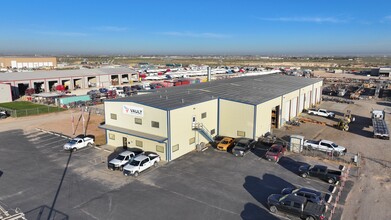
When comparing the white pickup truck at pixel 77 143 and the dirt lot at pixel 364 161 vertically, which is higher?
the white pickup truck at pixel 77 143

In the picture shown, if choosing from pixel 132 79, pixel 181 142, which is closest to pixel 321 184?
pixel 181 142

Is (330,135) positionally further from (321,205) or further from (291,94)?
(321,205)

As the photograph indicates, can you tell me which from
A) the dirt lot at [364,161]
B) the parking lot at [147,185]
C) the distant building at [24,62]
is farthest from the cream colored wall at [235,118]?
the distant building at [24,62]

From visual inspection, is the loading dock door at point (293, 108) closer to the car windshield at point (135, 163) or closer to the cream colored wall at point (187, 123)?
the cream colored wall at point (187, 123)

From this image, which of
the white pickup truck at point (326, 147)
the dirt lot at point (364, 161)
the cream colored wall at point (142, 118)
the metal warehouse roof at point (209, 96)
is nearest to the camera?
the dirt lot at point (364, 161)

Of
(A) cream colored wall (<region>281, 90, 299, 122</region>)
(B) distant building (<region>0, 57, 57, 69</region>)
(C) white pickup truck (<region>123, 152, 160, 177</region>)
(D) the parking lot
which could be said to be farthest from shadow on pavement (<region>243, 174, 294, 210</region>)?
(B) distant building (<region>0, 57, 57, 69</region>)

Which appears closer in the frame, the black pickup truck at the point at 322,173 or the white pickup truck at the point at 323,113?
the black pickup truck at the point at 322,173

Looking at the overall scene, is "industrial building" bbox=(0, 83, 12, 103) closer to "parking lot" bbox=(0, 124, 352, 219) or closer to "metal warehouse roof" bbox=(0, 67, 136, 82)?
"metal warehouse roof" bbox=(0, 67, 136, 82)
